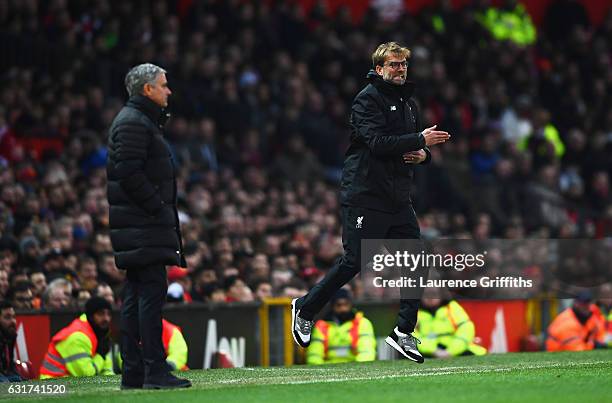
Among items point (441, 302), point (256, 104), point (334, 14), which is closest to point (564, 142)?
point (334, 14)

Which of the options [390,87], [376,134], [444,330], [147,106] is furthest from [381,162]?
[444,330]

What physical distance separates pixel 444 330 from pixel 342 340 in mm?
1333

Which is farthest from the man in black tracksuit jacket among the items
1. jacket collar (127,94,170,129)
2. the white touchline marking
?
jacket collar (127,94,170,129)

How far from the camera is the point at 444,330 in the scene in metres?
14.5

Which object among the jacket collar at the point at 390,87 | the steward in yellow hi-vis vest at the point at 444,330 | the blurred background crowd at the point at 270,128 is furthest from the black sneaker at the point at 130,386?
the steward in yellow hi-vis vest at the point at 444,330

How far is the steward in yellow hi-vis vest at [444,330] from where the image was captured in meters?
14.4

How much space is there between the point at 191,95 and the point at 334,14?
6204 mm

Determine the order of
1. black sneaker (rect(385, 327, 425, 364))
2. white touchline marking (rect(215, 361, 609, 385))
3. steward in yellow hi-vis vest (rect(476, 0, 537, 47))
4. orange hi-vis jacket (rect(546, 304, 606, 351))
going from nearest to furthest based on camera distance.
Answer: white touchline marking (rect(215, 361, 609, 385))
black sneaker (rect(385, 327, 425, 364))
orange hi-vis jacket (rect(546, 304, 606, 351))
steward in yellow hi-vis vest (rect(476, 0, 537, 47))

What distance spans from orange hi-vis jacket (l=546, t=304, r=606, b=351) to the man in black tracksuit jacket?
570 centimetres

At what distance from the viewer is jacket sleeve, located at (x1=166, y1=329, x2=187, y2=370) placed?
12.2 meters

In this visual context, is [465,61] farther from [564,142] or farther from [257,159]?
[257,159]

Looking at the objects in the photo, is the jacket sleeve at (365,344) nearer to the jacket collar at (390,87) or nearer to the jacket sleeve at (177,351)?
the jacket sleeve at (177,351)

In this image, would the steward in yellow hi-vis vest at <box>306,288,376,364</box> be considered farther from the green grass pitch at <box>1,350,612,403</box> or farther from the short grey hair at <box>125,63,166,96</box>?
the short grey hair at <box>125,63,166,96</box>

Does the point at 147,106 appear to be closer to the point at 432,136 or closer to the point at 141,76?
the point at 141,76
